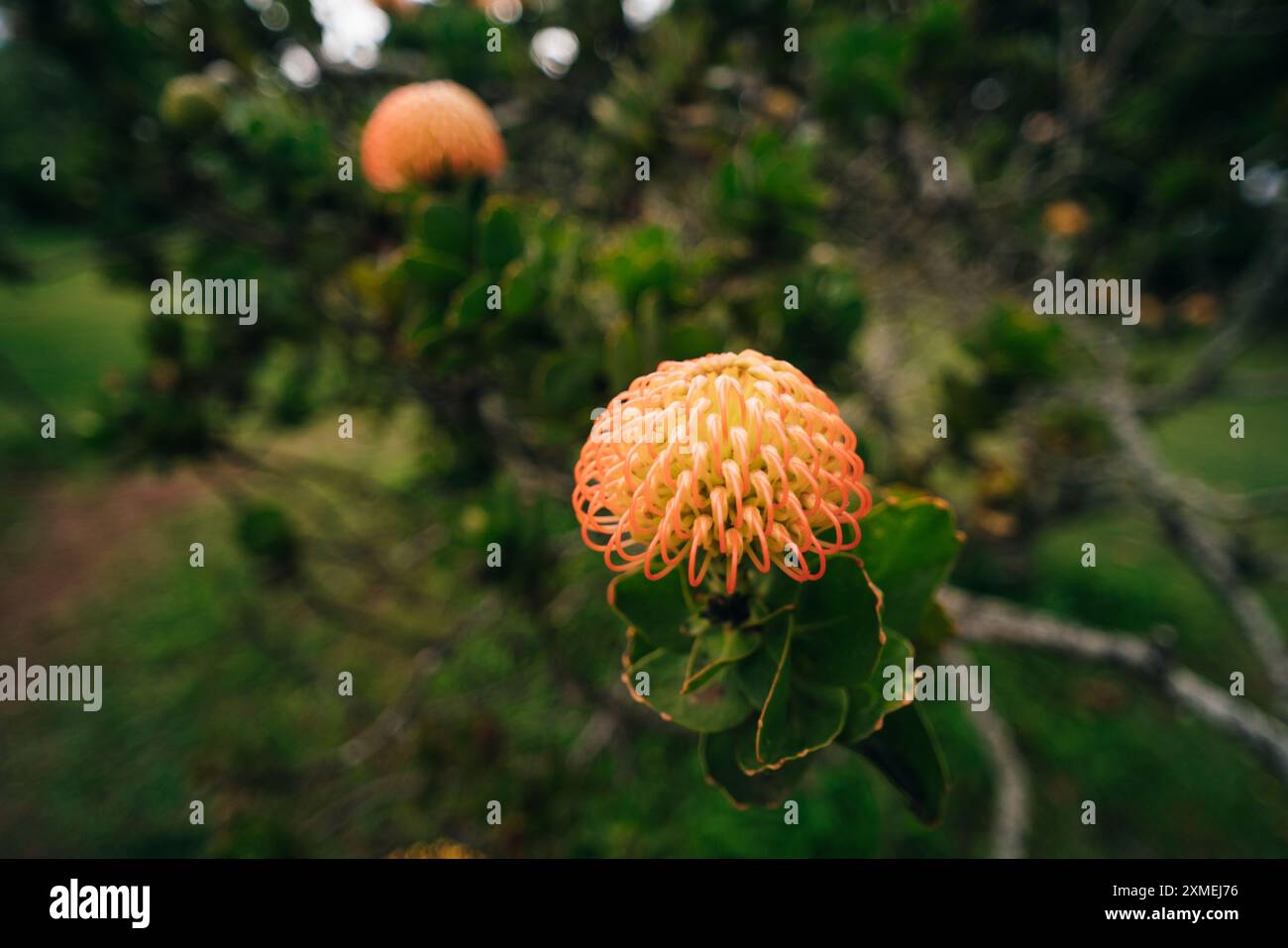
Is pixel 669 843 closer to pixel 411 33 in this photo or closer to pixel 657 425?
pixel 657 425

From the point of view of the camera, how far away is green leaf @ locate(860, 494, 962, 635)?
70 centimetres

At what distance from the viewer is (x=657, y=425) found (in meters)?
0.69

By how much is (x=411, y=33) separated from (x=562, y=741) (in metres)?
2.97

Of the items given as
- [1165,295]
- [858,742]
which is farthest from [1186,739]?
[858,742]

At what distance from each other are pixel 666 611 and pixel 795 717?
0.62ft

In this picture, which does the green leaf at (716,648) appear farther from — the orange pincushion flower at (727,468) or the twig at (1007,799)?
the twig at (1007,799)

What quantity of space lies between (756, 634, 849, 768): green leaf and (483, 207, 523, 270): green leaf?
0.75 m

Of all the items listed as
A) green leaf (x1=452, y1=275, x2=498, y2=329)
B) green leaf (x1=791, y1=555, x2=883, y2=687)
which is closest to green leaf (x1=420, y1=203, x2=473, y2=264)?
green leaf (x1=452, y1=275, x2=498, y2=329)

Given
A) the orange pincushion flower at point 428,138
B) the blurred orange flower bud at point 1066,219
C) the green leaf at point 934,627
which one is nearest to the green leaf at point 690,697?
the green leaf at point 934,627

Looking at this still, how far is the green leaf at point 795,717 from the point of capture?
0.65 metres

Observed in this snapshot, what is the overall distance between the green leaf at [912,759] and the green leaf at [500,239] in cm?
88

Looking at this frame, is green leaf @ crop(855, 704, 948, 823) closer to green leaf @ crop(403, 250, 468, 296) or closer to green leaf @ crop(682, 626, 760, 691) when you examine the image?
green leaf @ crop(682, 626, 760, 691)

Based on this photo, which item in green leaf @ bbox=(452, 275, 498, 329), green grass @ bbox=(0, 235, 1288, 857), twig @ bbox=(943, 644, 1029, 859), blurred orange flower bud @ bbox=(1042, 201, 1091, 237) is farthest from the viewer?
blurred orange flower bud @ bbox=(1042, 201, 1091, 237)

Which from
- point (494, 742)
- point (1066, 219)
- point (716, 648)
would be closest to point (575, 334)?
point (716, 648)
